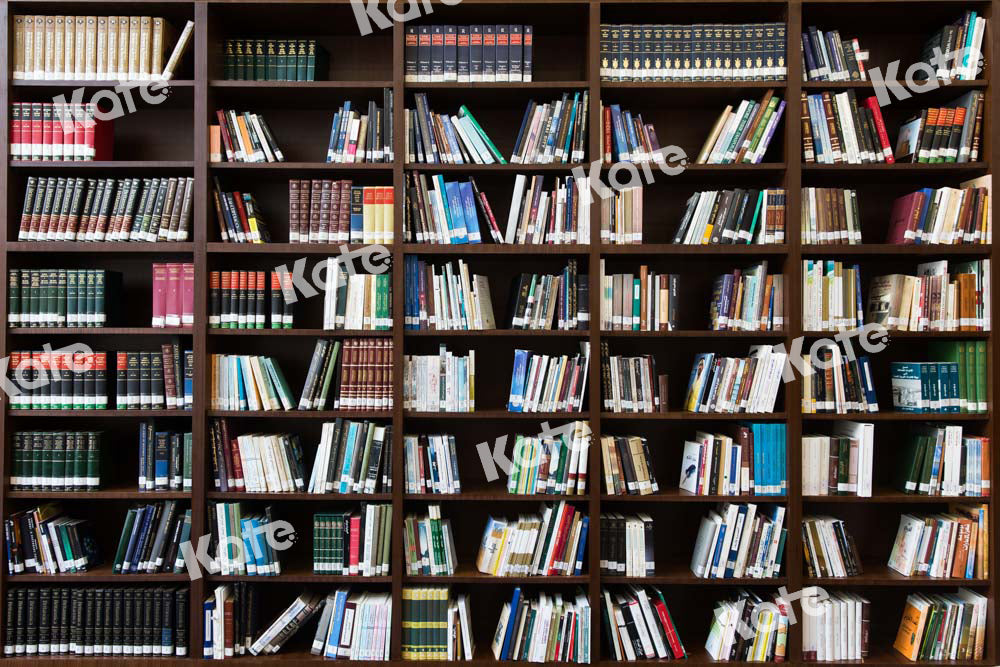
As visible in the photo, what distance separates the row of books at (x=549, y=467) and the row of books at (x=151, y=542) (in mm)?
1263

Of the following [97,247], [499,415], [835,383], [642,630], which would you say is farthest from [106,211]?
[835,383]

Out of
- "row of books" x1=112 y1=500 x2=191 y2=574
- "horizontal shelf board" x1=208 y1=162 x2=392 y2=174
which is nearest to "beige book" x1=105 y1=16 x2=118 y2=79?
"horizontal shelf board" x1=208 y1=162 x2=392 y2=174

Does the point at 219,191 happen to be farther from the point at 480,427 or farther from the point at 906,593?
the point at 906,593

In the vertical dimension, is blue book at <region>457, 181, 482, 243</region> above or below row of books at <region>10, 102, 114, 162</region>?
below

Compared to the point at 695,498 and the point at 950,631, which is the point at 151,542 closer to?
the point at 695,498

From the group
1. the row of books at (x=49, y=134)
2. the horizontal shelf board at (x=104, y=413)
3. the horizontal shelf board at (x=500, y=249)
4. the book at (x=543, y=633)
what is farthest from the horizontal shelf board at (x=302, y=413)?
the row of books at (x=49, y=134)

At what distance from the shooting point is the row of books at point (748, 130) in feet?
8.48

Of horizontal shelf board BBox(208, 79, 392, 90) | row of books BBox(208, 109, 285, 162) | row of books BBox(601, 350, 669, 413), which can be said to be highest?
horizontal shelf board BBox(208, 79, 392, 90)

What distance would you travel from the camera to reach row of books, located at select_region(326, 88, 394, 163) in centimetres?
261

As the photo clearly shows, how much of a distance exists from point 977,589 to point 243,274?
3.03 m

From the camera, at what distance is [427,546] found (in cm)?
261

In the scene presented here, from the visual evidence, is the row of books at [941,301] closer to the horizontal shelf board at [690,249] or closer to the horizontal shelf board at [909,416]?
the horizontal shelf board at [909,416]

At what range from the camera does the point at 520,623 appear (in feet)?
8.46

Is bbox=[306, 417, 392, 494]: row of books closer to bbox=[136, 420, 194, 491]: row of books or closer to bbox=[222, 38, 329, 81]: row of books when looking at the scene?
bbox=[136, 420, 194, 491]: row of books
